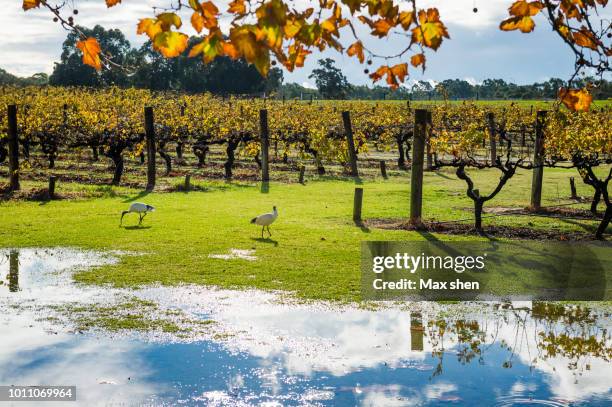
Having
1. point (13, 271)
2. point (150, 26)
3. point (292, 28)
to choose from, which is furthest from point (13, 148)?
point (292, 28)

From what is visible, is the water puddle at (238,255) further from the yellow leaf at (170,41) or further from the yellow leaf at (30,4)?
the yellow leaf at (170,41)

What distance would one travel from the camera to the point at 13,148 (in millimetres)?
21234

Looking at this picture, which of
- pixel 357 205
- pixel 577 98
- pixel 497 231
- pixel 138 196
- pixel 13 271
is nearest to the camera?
pixel 577 98

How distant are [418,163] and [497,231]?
2041 mm

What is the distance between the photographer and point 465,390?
7625mm

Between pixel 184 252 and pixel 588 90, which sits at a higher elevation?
pixel 588 90

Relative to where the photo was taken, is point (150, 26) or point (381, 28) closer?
point (150, 26)

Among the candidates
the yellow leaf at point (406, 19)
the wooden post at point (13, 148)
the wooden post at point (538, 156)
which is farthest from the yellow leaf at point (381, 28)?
the wooden post at point (13, 148)

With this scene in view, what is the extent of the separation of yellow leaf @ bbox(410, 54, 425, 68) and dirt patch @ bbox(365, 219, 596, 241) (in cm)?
1110

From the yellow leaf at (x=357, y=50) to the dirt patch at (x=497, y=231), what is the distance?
1111 cm

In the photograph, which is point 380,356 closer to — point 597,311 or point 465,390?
point 465,390

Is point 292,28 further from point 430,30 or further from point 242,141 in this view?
point 242,141

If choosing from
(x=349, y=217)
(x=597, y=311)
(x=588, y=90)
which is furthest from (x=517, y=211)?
(x=588, y=90)

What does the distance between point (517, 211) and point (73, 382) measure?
1316 centimetres
